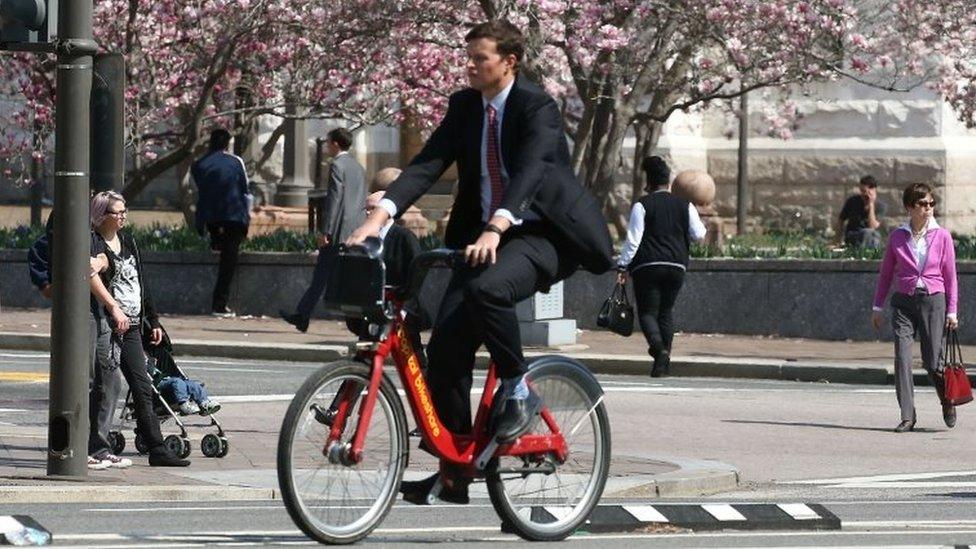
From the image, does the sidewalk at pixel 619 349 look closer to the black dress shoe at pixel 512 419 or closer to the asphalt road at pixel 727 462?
the asphalt road at pixel 727 462

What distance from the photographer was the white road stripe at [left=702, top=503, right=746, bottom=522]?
954 cm

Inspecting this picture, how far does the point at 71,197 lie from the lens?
1074 centimetres

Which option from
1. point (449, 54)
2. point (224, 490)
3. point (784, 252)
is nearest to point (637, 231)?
point (784, 252)

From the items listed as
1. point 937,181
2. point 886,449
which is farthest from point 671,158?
point 886,449

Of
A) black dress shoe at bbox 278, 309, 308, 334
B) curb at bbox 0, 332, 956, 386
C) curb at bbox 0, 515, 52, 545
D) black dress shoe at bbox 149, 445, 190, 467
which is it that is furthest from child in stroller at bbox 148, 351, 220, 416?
black dress shoe at bbox 278, 309, 308, 334

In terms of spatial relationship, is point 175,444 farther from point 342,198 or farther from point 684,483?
point 342,198

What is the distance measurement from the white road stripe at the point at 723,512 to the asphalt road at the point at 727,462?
19cm

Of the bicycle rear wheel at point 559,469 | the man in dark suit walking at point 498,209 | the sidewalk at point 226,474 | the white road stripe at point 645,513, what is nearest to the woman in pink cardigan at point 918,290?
the sidewalk at point 226,474

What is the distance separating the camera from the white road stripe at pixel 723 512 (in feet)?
31.3

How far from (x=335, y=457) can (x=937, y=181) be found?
27.9m

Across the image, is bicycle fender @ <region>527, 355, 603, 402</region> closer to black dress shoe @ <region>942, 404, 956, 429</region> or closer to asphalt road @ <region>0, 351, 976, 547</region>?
asphalt road @ <region>0, 351, 976, 547</region>

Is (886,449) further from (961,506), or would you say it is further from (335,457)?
A: (335,457)

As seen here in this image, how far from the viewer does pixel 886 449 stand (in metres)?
14.2

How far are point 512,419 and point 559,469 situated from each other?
1.26 feet
